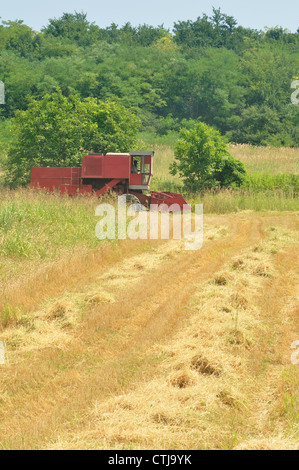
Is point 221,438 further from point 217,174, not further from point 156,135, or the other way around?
point 156,135

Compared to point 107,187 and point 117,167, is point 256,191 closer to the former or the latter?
point 117,167

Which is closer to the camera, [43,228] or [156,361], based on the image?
[156,361]

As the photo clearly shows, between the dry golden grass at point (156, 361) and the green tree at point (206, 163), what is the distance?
1428cm

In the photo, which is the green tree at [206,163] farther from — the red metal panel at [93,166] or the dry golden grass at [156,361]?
the dry golden grass at [156,361]

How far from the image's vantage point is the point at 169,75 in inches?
2667

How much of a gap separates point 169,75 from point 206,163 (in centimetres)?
4594

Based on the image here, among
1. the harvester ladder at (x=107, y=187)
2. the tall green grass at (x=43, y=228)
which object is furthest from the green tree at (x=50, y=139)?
the tall green grass at (x=43, y=228)

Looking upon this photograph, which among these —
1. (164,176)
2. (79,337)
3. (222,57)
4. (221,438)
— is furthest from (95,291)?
(222,57)

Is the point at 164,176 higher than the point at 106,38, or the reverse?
the point at 106,38

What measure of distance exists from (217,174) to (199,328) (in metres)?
18.9

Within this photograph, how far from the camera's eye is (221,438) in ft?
14.7

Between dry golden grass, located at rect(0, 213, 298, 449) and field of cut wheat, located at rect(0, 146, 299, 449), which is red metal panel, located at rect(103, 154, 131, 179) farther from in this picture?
dry golden grass, located at rect(0, 213, 298, 449)

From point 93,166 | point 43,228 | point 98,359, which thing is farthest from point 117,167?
point 98,359

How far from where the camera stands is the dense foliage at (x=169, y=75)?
56.1 metres
